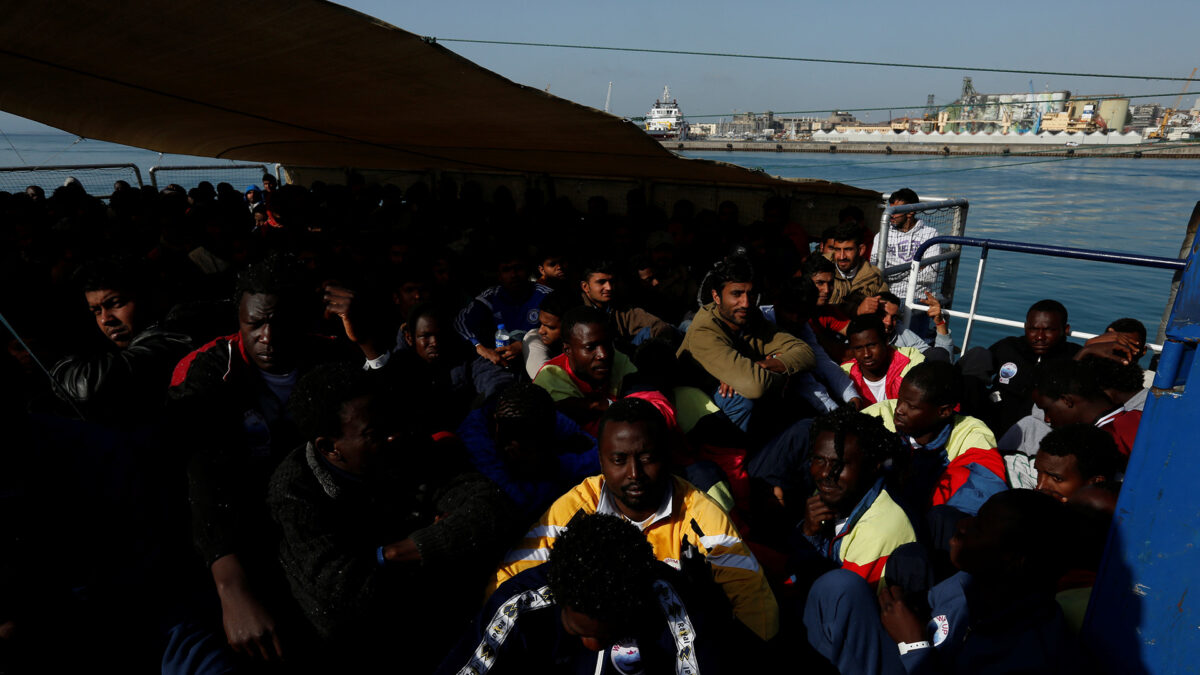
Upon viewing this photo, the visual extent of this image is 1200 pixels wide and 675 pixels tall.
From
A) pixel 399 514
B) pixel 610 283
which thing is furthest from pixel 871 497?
pixel 610 283

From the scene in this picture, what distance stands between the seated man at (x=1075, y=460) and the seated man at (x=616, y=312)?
6.75 feet

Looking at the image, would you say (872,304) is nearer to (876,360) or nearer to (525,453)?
(876,360)

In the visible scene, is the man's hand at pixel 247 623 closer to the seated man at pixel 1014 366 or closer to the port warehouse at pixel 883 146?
the seated man at pixel 1014 366

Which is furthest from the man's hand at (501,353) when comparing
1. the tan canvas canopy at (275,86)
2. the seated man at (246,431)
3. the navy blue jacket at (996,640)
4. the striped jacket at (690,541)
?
the navy blue jacket at (996,640)

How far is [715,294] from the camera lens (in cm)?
346

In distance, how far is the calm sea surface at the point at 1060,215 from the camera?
38.2ft

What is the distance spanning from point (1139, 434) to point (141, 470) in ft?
8.83

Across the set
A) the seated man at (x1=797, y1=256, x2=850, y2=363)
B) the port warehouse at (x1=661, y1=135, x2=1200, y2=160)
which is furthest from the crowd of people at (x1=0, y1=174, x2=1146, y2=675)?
the port warehouse at (x1=661, y1=135, x2=1200, y2=160)

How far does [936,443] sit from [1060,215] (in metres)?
27.3

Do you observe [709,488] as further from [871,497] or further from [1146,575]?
[1146,575]

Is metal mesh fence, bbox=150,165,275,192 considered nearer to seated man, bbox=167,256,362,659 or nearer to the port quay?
seated man, bbox=167,256,362,659

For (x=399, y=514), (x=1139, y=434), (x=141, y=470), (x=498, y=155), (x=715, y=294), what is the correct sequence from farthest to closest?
(x=498, y=155) < (x=715, y=294) < (x=399, y=514) < (x=141, y=470) < (x=1139, y=434)

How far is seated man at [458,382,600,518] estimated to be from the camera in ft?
7.41

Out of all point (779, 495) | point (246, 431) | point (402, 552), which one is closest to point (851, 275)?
point (779, 495)
